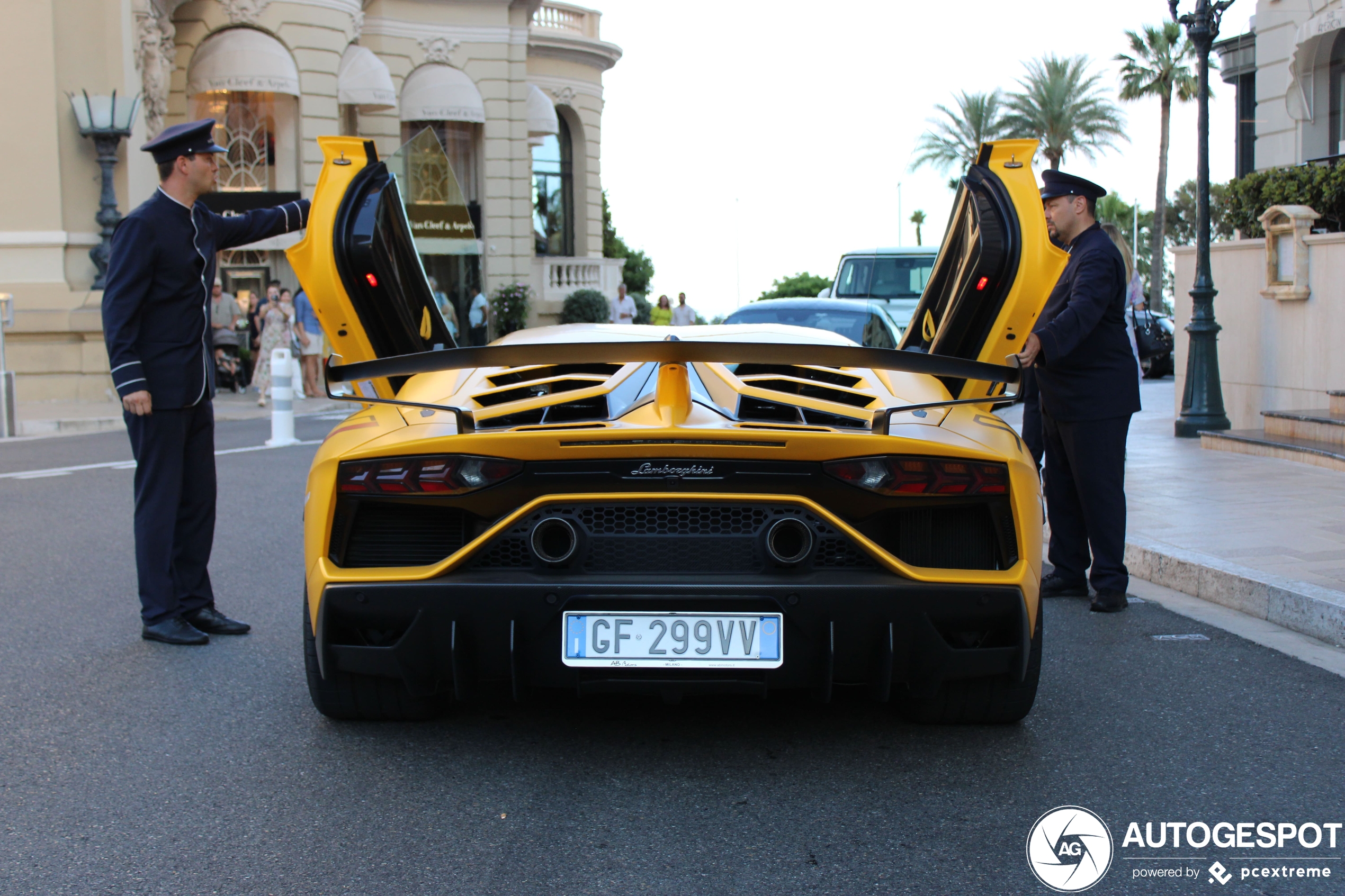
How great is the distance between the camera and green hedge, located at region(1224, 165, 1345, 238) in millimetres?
14156

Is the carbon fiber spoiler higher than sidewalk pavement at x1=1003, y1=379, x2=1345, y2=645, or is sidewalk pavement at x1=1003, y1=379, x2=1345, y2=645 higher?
the carbon fiber spoiler

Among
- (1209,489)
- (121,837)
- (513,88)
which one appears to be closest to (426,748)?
(121,837)

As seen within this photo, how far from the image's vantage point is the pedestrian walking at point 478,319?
10945 millimetres

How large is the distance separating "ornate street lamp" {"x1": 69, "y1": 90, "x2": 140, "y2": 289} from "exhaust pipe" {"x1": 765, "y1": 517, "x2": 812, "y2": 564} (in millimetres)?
19328

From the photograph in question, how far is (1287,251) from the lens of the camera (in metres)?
12.1

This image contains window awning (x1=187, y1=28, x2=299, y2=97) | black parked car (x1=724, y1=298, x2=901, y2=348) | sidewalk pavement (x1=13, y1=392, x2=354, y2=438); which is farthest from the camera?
window awning (x1=187, y1=28, x2=299, y2=97)

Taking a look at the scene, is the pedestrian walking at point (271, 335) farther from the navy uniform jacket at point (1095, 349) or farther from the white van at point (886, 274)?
the navy uniform jacket at point (1095, 349)

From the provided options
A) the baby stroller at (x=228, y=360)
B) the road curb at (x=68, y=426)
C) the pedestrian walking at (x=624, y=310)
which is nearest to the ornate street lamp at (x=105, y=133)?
the baby stroller at (x=228, y=360)

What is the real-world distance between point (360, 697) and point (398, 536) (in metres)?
0.66

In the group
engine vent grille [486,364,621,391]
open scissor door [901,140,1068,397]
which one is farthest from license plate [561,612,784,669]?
open scissor door [901,140,1068,397]

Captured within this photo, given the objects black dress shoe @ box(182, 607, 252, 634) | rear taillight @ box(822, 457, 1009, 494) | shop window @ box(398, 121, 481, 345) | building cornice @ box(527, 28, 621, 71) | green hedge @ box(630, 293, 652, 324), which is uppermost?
building cornice @ box(527, 28, 621, 71)

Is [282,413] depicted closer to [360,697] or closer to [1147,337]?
[1147,337]

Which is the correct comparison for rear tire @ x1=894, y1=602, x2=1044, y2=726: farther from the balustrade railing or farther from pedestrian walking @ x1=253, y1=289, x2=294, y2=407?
the balustrade railing

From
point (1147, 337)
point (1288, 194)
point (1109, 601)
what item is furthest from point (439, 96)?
point (1109, 601)
